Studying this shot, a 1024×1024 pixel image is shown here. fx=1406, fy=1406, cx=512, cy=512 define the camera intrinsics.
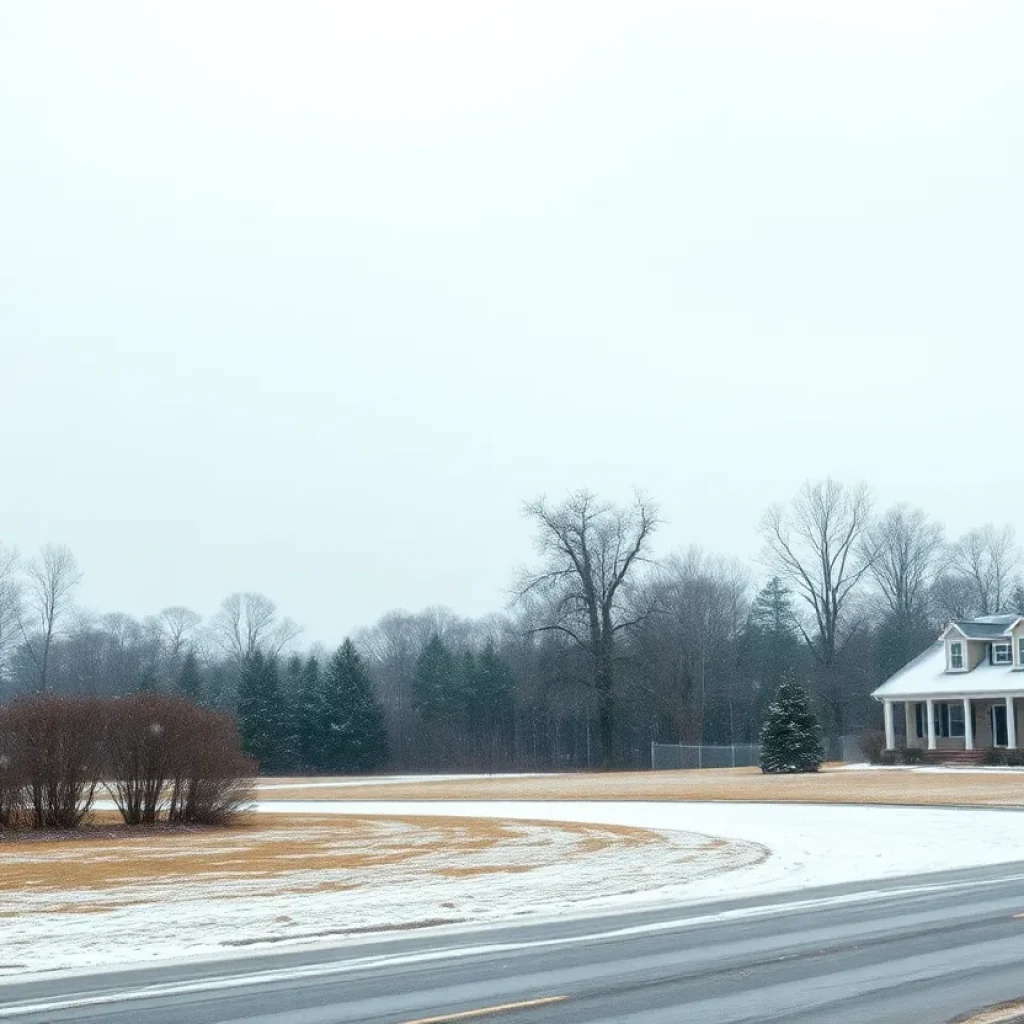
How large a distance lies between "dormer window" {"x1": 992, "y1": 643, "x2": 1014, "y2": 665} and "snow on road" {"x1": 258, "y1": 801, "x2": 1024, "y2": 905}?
89.9ft

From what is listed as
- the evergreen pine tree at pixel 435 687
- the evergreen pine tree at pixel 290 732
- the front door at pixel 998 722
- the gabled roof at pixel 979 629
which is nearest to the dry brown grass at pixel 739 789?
the front door at pixel 998 722

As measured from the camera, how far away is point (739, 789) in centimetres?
4459

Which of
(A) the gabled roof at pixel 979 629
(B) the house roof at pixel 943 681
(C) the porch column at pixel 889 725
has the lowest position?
(C) the porch column at pixel 889 725

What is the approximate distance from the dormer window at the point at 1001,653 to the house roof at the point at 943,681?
0.43m

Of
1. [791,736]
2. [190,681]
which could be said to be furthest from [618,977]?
[190,681]

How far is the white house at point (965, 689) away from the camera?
5953 centimetres

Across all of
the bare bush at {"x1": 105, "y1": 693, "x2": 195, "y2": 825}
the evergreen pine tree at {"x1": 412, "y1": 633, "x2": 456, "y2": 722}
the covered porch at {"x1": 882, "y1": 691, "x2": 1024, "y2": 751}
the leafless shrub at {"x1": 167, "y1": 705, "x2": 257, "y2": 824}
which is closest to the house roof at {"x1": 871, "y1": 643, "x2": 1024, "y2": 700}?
the covered porch at {"x1": 882, "y1": 691, "x2": 1024, "y2": 751}

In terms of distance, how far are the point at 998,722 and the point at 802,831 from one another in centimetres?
3666

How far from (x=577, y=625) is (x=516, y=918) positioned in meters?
62.8

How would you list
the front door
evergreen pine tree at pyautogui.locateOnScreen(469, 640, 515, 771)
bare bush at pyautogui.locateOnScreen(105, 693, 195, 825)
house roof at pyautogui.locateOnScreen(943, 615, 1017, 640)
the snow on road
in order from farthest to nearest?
1. evergreen pine tree at pyautogui.locateOnScreen(469, 640, 515, 771)
2. house roof at pyautogui.locateOnScreen(943, 615, 1017, 640)
3. the front door
4. bare bush at pyautogui.locateOnScreen(105, 693, 195, 825)
5. the snow on road

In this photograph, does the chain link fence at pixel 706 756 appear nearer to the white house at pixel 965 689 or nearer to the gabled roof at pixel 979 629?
the white house at pixel 965 689

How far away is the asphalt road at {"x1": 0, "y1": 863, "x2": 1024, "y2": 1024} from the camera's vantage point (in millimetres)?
9508

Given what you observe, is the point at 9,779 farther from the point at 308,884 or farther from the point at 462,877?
the point at 462,877

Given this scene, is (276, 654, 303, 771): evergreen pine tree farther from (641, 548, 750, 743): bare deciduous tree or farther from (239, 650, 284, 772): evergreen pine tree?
(641, 548, 750, 743): bare deciduous tree
